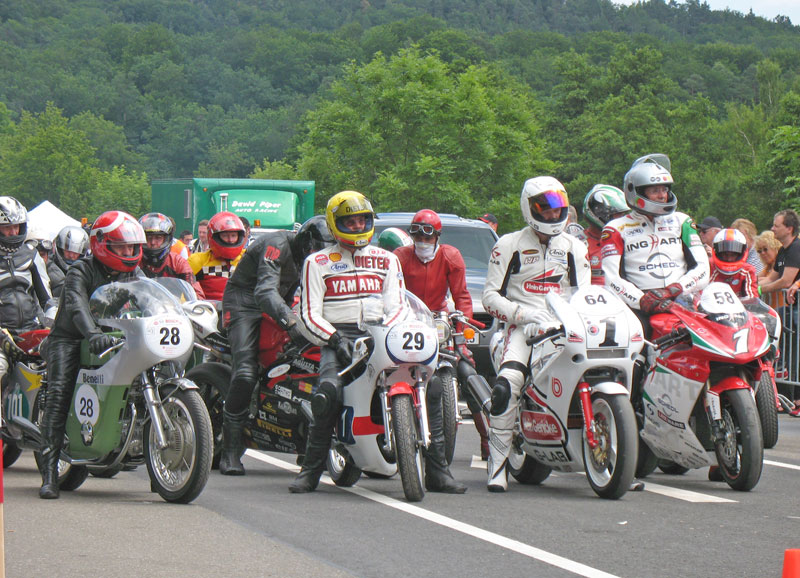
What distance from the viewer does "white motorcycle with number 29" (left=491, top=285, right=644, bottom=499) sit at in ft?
29.7

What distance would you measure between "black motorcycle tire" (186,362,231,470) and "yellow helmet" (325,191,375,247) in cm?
184

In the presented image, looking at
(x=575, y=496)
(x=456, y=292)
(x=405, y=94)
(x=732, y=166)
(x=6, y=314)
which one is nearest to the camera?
(x=575, y=496)

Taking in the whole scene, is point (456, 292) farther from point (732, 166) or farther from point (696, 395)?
point (732, 166)

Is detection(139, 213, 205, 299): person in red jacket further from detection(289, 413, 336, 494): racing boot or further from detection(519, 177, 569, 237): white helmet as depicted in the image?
detection(519, 177, 569, 237): white helmet

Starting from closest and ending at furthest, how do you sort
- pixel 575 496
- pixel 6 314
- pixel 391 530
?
pixel 391 530
pixel 575 496
pixel 6 314

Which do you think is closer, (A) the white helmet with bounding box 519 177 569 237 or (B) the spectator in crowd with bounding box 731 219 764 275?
(A) the white helmet with bounding box 519 177 569 237

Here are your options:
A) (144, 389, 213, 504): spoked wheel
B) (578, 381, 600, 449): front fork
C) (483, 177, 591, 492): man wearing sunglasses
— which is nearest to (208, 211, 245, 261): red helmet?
(483, 177, 591, 492): man wearing sunglasses

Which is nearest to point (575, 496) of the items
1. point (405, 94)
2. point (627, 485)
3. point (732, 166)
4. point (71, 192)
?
point (627, 485)

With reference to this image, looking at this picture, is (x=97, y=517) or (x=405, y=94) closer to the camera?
(x=97, y=517)

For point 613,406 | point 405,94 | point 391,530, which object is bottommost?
point 391,530

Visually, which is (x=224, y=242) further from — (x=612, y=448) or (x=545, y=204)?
(x=612, y=448)

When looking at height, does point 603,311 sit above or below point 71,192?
below

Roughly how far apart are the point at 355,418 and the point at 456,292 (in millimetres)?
2766

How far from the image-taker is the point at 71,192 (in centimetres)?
13125
